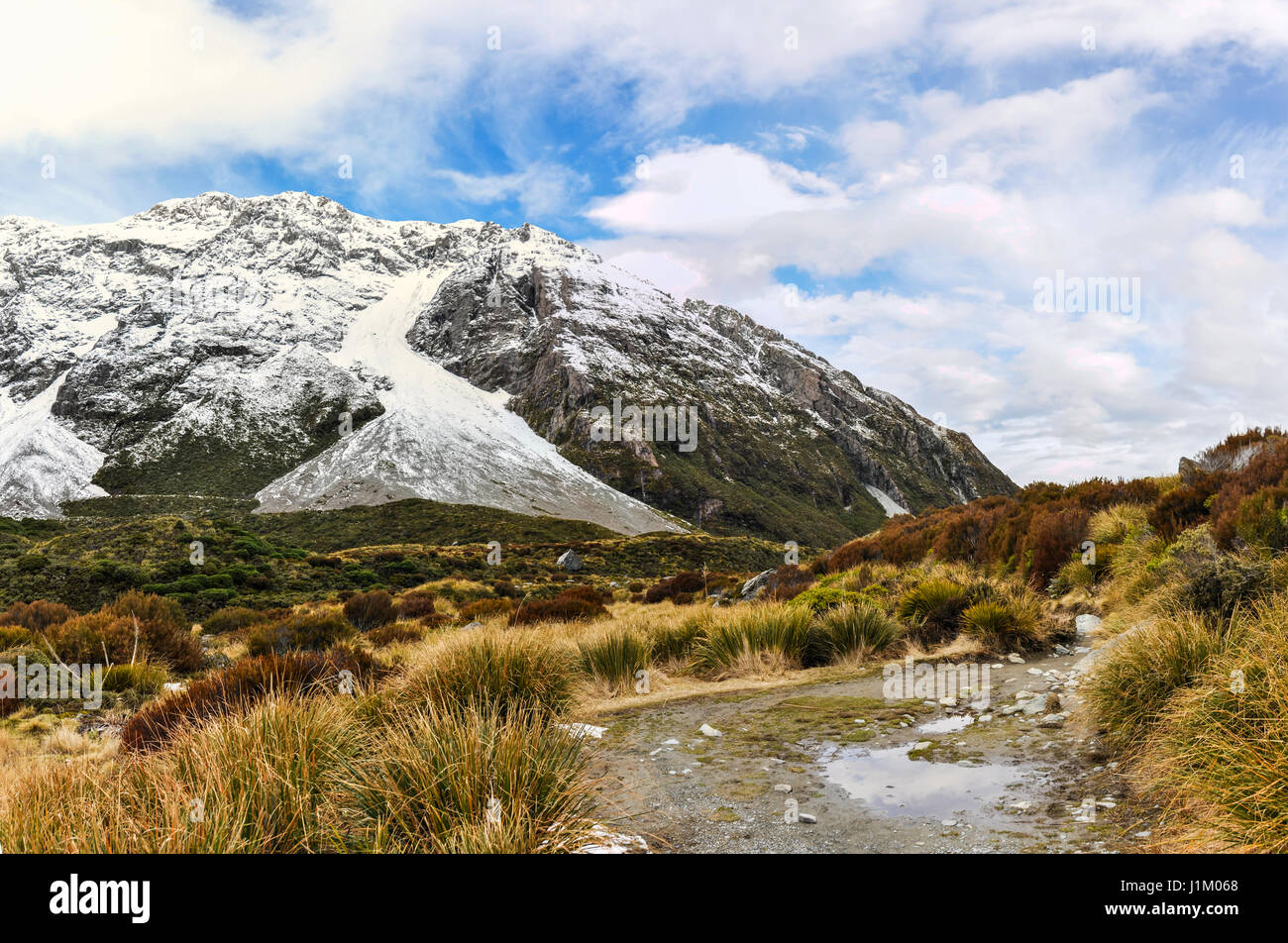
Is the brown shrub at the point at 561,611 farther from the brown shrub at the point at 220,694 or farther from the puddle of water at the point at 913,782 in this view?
the puddle of water at the point at 913,782

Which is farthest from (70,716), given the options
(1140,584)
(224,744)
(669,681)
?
(1140,584)

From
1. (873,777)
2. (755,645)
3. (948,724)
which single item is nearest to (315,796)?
(873,777)

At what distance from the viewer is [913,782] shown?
488cm

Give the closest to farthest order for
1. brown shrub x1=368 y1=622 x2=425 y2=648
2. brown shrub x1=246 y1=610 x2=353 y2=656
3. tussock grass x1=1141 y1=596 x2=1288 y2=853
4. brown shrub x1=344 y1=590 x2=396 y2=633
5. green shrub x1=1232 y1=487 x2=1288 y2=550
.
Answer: tussock grass x1=1141 y1=596 x2=1288 y2=853, green shrub x1=1232 y1=487 x2=1288 y2=550, brown shrub x1=246 y1=610 x2=353 y2=656, brown shrub x1=368 y1=622 x2=425 y2=648, brown shrub x1=344 y1=590 x2=396 y2=633

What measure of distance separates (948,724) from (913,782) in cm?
170

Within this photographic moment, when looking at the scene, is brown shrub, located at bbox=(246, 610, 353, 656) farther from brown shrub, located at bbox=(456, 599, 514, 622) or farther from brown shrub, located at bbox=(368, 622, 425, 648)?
brown shrub, located at bbox=(456, 599, 514, 622)

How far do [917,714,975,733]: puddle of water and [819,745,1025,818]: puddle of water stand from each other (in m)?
0.62

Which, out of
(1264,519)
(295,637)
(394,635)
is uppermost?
(1264,519)

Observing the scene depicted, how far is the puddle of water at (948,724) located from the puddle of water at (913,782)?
62cm

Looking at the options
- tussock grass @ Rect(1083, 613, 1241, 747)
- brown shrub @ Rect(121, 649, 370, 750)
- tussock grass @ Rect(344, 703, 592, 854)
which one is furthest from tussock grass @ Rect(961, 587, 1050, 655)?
brown shrub @ Rect(121, 649, 370, 750)

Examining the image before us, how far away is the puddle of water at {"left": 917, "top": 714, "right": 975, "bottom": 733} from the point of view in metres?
6.16

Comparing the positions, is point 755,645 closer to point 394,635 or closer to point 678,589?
point 394,635

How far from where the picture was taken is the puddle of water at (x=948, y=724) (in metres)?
6.16

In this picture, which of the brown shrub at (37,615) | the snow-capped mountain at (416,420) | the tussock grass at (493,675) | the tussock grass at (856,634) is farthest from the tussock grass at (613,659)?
the snow-capped mountain at (416,420)
